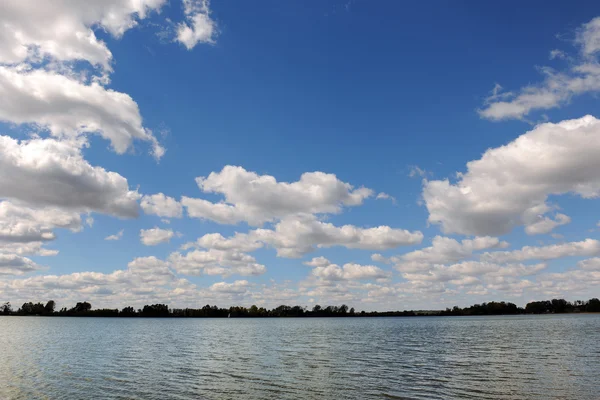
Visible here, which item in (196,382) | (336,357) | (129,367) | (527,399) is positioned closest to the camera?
(527,399)

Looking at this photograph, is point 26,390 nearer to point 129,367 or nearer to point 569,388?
point 129,367

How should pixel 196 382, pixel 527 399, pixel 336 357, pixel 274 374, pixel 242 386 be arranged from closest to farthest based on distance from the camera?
pixel 527 399
pixel 242 386
pixel 196 382
pixel 274 374
pixel 336 357

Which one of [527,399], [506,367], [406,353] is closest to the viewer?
[527,399]

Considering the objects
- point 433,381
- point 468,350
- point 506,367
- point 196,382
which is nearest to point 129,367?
point 196,382

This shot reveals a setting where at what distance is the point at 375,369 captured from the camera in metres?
51.6

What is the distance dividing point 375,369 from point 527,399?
19.9 meters

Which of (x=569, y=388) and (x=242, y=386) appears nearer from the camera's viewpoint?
(x=569, y=388)

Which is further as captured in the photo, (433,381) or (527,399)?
(433,381)

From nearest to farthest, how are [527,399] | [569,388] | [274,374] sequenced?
[527,399], [569,388], [274,374]

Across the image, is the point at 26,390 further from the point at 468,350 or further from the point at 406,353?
the point at 468,350

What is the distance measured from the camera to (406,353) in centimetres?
7025

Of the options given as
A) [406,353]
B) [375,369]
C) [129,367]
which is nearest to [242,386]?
[375,369]

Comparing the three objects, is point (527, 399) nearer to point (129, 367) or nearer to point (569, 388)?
point (569, 388)

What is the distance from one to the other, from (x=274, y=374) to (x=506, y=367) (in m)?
28.0
